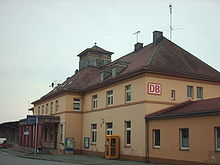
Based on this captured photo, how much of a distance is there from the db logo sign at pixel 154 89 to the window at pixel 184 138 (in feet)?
15.8

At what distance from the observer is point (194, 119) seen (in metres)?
19.6

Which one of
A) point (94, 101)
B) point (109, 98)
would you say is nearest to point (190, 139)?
point (109, 98)

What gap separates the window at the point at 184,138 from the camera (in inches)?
803

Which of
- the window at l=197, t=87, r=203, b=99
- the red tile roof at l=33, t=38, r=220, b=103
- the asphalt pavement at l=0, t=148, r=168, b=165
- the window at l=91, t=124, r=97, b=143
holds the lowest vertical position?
the asphalt pavement at l=0, t=148, r=168, b=165

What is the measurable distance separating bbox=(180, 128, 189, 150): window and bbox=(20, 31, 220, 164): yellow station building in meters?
0.11

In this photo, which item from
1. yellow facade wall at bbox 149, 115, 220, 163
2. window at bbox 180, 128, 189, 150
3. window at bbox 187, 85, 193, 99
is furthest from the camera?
window at bbox 187, 85, 193, 99

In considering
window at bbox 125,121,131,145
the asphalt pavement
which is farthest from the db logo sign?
the asphalt pavement

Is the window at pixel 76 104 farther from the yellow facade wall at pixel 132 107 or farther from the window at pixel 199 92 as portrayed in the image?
the window at pixel 199 92

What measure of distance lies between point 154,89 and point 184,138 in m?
5.41

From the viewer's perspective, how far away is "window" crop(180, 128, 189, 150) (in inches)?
803

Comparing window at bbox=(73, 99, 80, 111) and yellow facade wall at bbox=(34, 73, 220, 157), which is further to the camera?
window at bbox=(73, 99, 80, 111)

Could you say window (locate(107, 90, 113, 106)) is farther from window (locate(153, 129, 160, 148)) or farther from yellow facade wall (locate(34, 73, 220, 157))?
window (locate(153, 129, 160, 148))

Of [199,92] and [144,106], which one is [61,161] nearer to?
[144,106]

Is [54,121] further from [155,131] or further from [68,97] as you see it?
[155,131]
